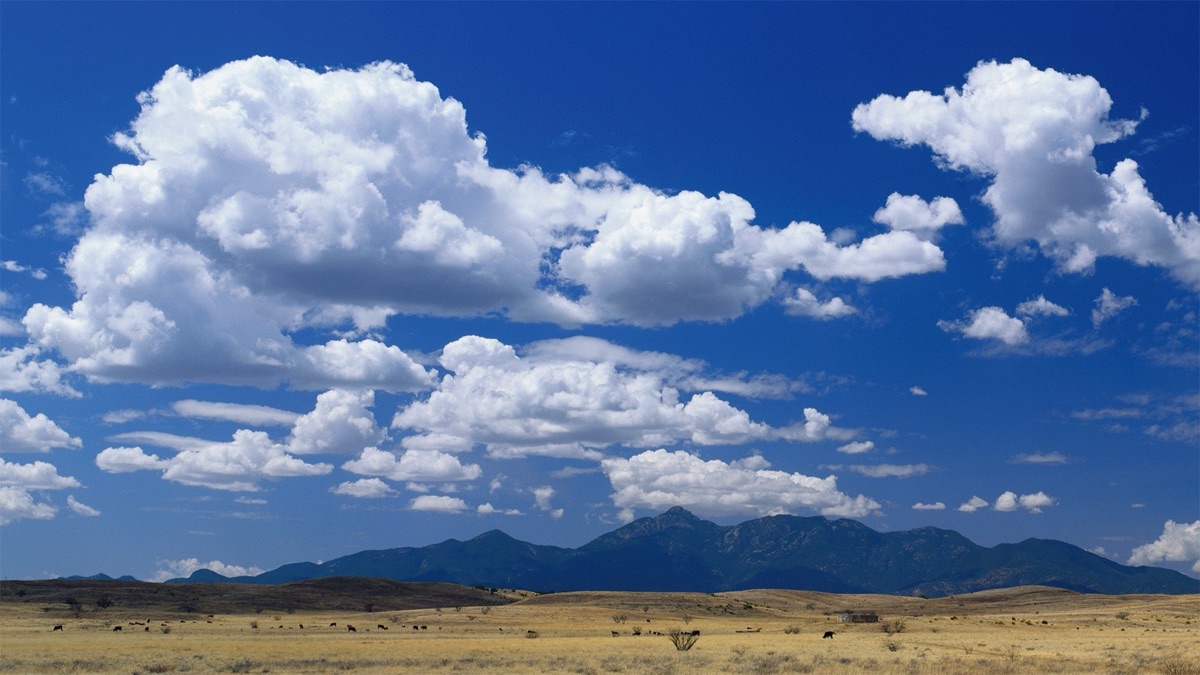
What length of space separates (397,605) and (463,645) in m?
89.2

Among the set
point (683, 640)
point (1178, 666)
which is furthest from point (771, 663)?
point (1178, 666)

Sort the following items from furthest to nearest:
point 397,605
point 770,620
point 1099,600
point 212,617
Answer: point 1099,600 < point 397,605 < point 770,620 < point 212,617

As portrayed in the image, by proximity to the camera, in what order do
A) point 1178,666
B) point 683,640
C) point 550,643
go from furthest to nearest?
1. point 550,643
2. point 683,640
3. point 1178,666

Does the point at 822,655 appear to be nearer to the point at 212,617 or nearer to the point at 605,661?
the point at 605,661

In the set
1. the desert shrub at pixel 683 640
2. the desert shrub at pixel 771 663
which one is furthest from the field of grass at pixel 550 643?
the desert shrub at pixel 683 640

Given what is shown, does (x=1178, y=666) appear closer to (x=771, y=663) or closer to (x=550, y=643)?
(x=771, y=663)

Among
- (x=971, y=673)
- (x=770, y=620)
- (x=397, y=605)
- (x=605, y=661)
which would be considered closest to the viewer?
(x=971, y=673)

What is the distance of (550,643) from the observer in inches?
3014

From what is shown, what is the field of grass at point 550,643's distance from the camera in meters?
54.4

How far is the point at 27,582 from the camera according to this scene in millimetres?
144750

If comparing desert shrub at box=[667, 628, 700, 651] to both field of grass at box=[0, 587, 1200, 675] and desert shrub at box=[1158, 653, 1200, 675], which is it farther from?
desert shrub at box=[1158, 653, 1200, 675]

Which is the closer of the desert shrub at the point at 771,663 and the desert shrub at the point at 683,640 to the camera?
the desert shrub at the point at 771,663

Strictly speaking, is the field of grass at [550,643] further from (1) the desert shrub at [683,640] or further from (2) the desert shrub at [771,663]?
(1) the desert shrub at [683,640]

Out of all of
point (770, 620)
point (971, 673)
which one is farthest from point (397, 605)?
point (971, 673)
